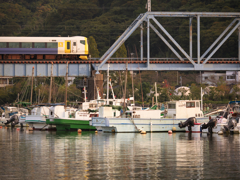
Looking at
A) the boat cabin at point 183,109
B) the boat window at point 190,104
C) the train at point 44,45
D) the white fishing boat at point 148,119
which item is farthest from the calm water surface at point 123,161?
the train at point 44,45

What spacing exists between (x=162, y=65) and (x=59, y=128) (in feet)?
99.7

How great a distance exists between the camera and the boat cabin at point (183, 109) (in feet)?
162

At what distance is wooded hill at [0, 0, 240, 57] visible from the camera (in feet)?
459

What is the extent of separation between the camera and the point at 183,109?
1954 inches

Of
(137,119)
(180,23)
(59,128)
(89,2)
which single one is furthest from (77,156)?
(89,2)

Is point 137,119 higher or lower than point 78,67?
lower

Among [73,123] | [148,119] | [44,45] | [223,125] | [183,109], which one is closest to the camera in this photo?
[223,125]

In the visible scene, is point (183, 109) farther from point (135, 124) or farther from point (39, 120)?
point (39, 120)

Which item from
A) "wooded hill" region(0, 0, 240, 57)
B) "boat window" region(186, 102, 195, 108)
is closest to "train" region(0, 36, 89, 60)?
"boat window" region(186, 102, 195, 108)

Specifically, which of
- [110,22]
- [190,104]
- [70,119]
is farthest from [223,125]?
[110,22]

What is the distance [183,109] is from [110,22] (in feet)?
406

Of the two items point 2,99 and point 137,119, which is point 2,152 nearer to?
point 137,119

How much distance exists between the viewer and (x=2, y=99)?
370ft

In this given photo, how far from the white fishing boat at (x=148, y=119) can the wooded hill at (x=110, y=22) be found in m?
82.8
